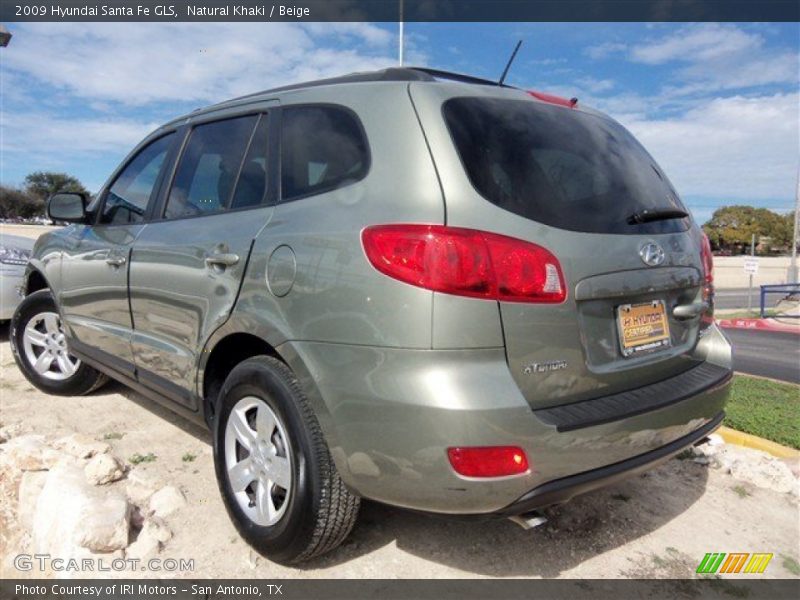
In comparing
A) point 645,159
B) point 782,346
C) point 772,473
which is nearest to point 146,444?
point 645,159

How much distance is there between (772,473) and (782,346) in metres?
8.20

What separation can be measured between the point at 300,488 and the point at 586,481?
3.32 feet

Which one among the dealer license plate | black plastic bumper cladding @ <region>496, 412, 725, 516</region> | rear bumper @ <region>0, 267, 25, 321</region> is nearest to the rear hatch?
the dealer license plate

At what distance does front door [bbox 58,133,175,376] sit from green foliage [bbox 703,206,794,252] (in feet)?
280

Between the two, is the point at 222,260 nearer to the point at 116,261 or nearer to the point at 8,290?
the point at 116,261

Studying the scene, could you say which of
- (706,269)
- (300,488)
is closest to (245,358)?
(300,488)

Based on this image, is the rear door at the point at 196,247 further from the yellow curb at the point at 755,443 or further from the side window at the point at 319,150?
the yellow curb at the point at 755,443

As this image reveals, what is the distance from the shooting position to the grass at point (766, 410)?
408 centimetres

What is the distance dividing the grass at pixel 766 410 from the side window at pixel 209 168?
147 inches

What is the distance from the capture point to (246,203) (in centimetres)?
272

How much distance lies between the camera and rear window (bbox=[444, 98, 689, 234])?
2092mm

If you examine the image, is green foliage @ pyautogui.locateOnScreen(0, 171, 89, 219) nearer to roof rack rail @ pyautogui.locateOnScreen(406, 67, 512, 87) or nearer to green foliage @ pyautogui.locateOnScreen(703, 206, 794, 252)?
roof rack rail @ pyautogui.locateOnScreen(406, 67, 512, 87)

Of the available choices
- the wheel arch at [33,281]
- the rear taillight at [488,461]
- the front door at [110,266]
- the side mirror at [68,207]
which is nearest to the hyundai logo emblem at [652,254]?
the rear taillight at [488,461]

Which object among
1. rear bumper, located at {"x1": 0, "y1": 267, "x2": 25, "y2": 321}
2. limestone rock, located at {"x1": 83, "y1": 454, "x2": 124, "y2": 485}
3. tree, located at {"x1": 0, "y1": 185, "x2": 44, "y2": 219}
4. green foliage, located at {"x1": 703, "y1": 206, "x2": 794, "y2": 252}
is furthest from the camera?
green foliage, located at {"x1": 703, "y1": 206, "x2": 794, "y2": 252}
